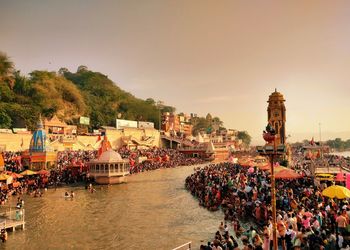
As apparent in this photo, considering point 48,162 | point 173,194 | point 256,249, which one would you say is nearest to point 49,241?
point 256,249

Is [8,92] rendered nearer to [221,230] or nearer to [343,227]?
[221,230]

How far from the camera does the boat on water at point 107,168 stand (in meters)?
34.6

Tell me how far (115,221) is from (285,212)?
33.4ft

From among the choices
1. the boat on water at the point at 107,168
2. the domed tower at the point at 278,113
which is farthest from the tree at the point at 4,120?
the domed tower at the point at 278,113

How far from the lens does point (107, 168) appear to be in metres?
34.8

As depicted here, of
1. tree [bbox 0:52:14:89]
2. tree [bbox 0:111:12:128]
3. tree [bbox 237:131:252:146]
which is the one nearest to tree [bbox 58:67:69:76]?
tree [bbox 0:52:14:89]

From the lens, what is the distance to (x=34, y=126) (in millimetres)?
57594

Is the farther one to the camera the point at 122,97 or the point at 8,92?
the point at 122,97

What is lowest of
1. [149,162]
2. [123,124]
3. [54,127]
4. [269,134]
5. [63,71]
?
[149,162]

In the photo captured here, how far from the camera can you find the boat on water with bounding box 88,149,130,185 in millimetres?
34625

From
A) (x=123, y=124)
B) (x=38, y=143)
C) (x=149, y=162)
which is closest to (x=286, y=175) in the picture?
(x=38, y=143)

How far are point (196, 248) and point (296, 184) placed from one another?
10382 mm

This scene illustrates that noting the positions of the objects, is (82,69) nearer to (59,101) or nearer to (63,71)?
(63,71)

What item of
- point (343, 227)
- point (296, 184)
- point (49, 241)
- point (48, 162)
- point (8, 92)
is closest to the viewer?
point (343, 227)
